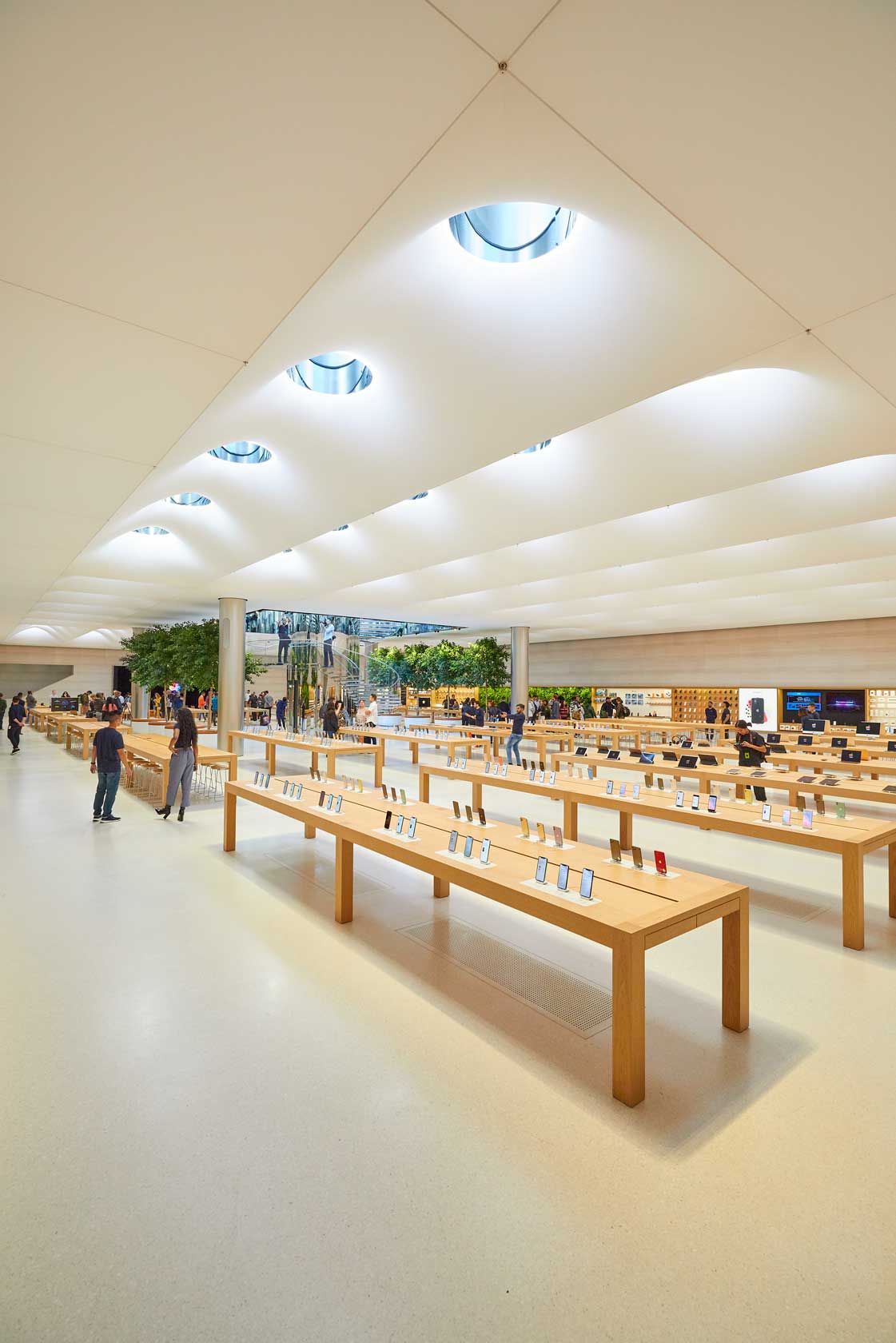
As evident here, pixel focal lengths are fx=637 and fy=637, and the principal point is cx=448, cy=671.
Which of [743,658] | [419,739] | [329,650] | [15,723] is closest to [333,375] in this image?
[419,739]

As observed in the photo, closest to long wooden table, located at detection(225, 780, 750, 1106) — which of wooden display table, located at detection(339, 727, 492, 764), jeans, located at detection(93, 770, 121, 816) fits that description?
jeans, located at detection(93, 770, 121, 816)

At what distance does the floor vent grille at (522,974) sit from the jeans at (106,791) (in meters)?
5.23

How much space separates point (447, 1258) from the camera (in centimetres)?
196

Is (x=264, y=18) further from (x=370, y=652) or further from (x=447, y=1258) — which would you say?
(x=370, y=652)

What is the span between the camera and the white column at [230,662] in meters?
15.5

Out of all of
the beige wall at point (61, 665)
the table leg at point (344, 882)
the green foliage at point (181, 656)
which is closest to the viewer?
the table leg at point (344, 882)

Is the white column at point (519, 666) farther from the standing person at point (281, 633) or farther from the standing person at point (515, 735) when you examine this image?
the standing person at point (281, 633)

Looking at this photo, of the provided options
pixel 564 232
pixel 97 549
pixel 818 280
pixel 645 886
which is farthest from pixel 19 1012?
pixel 97 549

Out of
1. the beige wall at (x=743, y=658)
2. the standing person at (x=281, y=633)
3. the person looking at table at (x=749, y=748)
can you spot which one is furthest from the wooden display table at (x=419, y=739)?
the standing person at (x=281, y=633)

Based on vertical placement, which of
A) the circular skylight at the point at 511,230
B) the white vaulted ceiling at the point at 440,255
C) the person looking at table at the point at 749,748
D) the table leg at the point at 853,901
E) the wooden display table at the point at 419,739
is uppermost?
the circular skylight at the point at 511,230

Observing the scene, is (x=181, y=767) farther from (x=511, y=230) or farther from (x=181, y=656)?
(x=181, y=656)

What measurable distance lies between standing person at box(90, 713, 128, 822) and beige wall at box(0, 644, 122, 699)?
26083mm

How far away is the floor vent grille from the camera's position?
346 cm

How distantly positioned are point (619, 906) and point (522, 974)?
1117mm
